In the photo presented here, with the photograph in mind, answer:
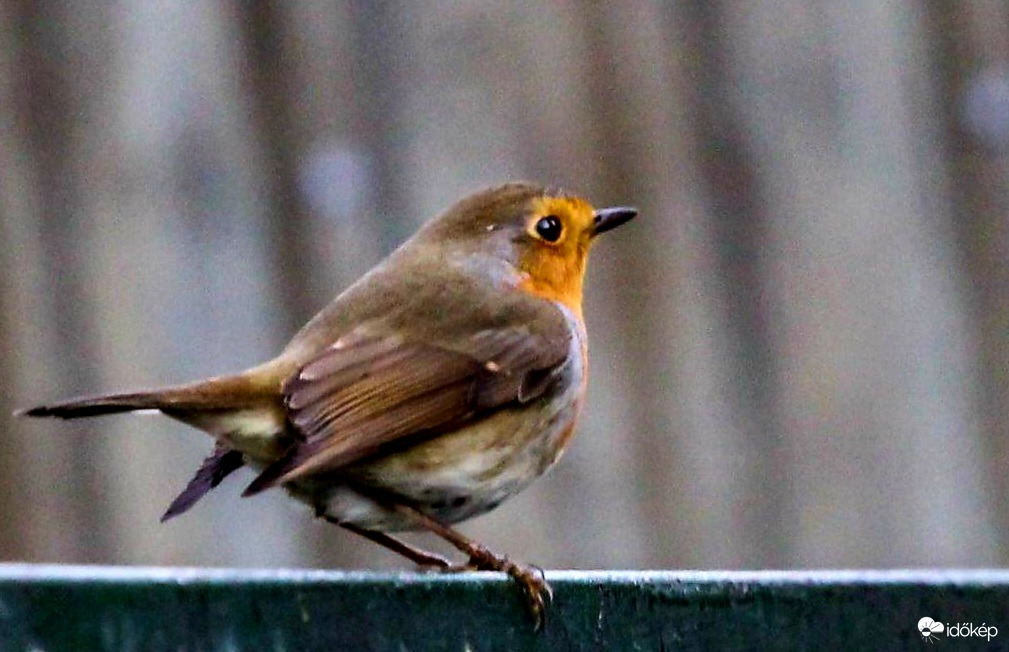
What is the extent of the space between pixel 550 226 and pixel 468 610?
4.51ft

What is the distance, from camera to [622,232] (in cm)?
336

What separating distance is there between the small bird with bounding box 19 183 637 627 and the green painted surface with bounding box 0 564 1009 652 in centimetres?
38

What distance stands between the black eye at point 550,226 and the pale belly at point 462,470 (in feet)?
1.36

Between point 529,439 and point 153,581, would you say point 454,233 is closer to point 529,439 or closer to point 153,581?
point 529,439

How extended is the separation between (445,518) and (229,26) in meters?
1.23

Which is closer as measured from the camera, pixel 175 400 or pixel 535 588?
pixel 535 588

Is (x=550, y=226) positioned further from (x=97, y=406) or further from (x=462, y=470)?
(x=97, y=406)

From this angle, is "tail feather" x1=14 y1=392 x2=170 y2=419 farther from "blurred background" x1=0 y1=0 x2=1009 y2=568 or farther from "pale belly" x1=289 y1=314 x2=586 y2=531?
"blurred background" x1=0 y1=0 x2=1009 y2=568

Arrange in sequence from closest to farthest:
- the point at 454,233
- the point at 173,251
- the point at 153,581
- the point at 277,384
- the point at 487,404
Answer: the point at 153,581
the point at 277,384
the point at 487,404
the point at 454,233
the point at 173,251

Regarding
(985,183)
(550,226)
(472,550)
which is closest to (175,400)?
(472,550)

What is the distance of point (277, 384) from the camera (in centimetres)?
252

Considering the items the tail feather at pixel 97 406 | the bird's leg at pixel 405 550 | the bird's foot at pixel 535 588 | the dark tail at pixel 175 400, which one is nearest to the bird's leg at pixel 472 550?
the bird's foot at pixel 535 588

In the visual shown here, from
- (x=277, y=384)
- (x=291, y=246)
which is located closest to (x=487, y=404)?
(x=277, y=384)

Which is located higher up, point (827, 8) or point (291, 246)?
point (827, 8)
